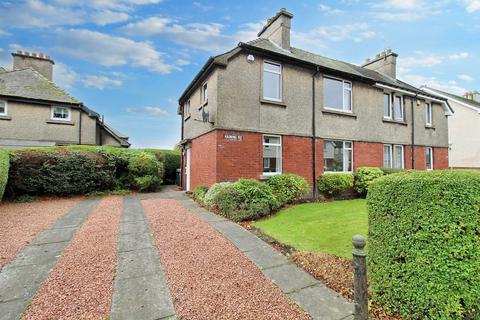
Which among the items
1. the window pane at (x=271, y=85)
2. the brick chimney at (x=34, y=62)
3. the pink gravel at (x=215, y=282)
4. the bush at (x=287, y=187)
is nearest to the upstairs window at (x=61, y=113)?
the brick chimney at (x=34, y=62)

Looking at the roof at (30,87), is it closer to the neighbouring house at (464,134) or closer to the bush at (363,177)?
the bush at (363,177)

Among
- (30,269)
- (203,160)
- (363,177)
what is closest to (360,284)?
(30,269)

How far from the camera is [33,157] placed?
9.97m

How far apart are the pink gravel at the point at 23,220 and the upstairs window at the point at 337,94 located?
37.8 ft

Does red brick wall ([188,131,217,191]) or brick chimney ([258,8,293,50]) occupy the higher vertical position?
brick chimney ([258,8,293,50])

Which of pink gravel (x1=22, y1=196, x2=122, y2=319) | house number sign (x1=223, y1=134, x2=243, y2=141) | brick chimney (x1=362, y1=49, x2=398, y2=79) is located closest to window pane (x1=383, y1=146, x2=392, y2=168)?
brick chimney (x1=362, y1=49, x2=398, y2=79)

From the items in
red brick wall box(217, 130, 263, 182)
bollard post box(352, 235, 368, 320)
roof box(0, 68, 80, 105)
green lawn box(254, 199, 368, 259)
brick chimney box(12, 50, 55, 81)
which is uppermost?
brick chimney box(12, 50, 55, 81)

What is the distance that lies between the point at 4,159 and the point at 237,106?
344 inches

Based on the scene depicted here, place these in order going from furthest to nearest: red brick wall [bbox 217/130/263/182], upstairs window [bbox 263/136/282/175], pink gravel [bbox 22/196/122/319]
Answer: upstairs window [bbox 263/136/282/175]
red brick wall [bbox 217/130/263/182]
pink gravel [bbox 22/196/122/319]

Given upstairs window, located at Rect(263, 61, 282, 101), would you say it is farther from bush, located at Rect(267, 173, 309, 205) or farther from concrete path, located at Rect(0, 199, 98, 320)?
concrete path, located at Rect(0, 199, 98, 320)

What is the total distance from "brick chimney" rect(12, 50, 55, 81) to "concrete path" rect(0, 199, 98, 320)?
18019 mm

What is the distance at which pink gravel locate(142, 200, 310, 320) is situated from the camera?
2740mm

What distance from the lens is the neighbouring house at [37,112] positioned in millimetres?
14578

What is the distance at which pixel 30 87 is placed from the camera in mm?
15711
